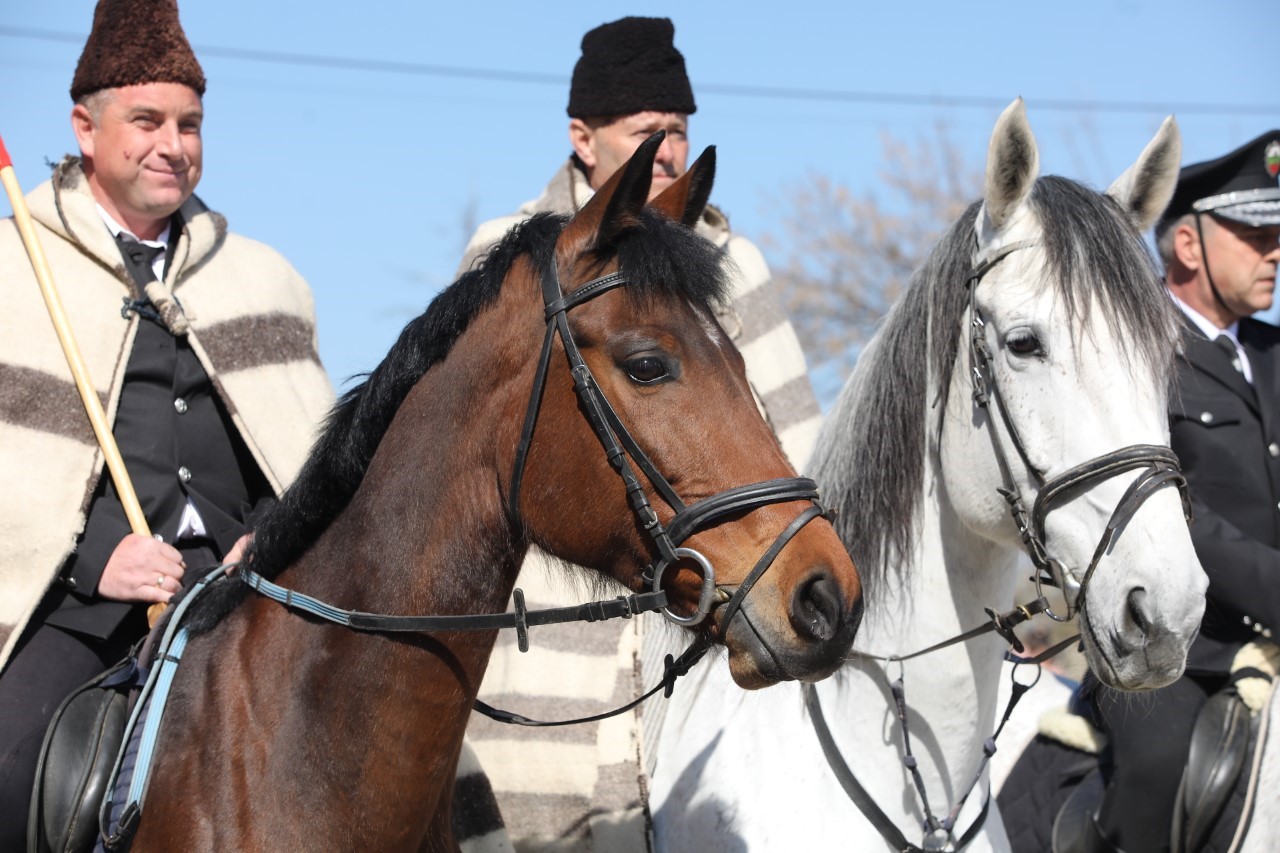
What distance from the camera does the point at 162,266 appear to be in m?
3.87

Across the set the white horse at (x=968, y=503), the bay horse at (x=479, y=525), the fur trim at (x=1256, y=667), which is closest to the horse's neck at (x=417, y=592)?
the bay horse at (x=479, y=525)

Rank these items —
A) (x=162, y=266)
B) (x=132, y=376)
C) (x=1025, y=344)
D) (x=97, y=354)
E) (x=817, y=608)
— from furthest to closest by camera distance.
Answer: (x=162, y=266), (x=132, y=376), (x=97, y=354), (x=1025, y=344), (x=817, y=608)

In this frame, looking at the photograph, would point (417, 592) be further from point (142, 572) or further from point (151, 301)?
point (151, 301)

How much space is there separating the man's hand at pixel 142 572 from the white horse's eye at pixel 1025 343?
2.20 m

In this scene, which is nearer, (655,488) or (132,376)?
(655,488)

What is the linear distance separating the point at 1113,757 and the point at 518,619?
8.86 feet

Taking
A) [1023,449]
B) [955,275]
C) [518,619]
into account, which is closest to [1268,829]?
[1023,449]

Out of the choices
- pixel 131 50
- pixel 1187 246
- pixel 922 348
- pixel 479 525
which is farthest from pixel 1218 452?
pixel 131 50

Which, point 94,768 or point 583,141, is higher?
point 583,141

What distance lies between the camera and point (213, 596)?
312 cm

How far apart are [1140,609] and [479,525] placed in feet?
4.82

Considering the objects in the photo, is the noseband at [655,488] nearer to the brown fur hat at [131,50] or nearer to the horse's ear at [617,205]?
the horse's ear at [617,205]

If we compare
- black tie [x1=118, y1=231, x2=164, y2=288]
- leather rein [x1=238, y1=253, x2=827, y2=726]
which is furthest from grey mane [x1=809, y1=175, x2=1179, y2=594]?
black tie [x1=118, y1=231, x2=164, y2=288]

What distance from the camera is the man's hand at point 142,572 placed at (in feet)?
10.8
